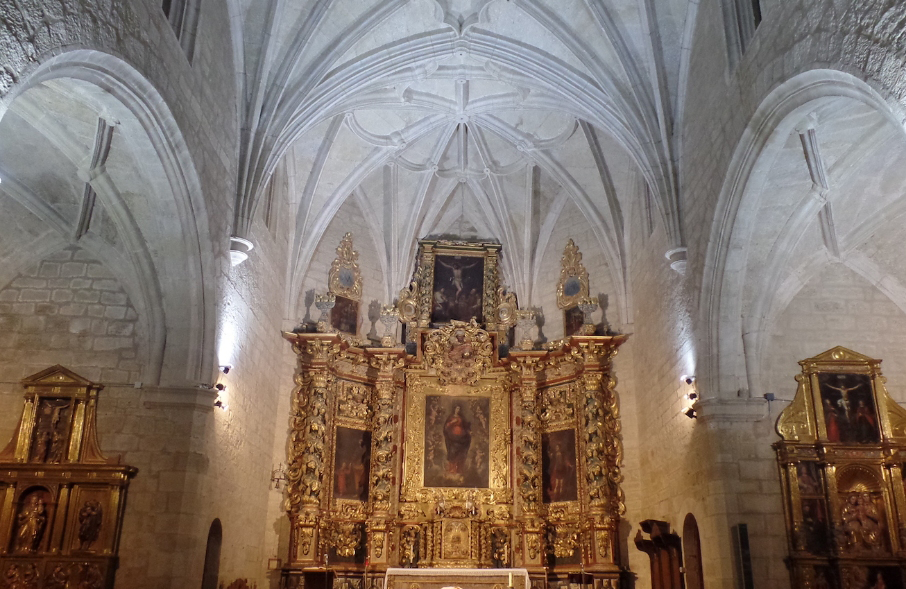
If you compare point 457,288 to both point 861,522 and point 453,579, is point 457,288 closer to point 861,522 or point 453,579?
point 453,579

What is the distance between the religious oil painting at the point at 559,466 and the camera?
15.9 meters

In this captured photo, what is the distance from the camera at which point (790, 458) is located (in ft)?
36.7

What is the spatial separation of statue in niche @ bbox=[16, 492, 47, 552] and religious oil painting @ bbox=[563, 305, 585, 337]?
10140 millimetres

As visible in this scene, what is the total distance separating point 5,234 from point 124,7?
5.55 metres

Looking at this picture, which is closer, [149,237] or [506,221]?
[149,237]

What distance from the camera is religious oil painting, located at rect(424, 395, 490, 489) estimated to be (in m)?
16.4

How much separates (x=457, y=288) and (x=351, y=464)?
4544mm

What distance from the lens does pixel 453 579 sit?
14305mm

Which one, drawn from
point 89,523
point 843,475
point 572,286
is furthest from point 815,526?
point 89,523

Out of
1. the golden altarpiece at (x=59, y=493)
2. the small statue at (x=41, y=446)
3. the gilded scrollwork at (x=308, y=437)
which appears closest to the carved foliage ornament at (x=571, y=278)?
the gilded scrollwork at (x=308, y=437)

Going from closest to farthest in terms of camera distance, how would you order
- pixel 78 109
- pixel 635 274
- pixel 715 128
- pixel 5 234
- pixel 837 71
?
1. pixel 837 71
2. pixel 78 109
3. pixel 715 128
4. pixel 5 234
5. pixel 635 274

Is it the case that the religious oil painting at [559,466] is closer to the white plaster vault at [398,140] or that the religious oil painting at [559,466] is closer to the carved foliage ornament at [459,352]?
the white plaster vault at [398,140]

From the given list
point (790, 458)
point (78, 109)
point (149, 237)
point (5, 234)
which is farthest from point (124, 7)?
point (790, 458)

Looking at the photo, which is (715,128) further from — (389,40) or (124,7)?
(124,7)
